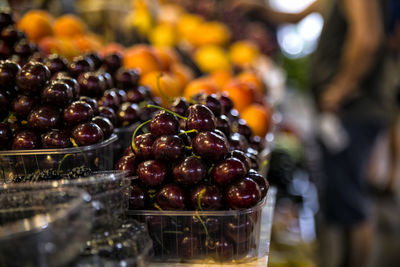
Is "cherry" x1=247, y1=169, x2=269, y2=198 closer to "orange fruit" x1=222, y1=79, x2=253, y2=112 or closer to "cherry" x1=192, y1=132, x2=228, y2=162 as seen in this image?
"cherry" x1=192, y1=132, x2=228, y2=162

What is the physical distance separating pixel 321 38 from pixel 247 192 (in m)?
2.25

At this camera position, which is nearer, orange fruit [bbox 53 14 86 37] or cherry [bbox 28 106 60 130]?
cherry [bbox 28 106 60 130]

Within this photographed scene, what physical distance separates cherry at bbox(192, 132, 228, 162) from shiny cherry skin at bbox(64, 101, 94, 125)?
25cm

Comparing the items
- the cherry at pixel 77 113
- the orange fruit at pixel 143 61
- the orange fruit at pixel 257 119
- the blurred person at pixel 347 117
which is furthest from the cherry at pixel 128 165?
the blurred person at pixel 347 117

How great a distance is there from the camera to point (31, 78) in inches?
30.8

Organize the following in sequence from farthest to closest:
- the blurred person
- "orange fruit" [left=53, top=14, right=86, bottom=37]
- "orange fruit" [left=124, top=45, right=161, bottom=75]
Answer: the blurred person, "orange fruit" [left=53, top=14, right=86, bottom=37], "orange fruit" [left=124, top=45, right=161, bottom=75]

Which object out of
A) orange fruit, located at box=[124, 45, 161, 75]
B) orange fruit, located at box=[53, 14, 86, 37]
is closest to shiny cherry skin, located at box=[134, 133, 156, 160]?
orange fruit, located at box=[124, 45, 161, 75]

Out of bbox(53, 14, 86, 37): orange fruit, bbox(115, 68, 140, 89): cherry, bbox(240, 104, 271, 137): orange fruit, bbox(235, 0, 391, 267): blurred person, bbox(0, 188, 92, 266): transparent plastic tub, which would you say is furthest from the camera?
bbox(235, 0, 391, 267): blurred person

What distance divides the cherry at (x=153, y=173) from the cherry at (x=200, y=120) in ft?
0.35

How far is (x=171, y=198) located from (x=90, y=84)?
41 centimetres

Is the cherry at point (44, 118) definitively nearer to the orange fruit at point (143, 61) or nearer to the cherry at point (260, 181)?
the cherry at point (260, 181)

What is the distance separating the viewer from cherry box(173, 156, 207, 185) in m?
0.69

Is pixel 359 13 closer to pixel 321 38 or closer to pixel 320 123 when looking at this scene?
pixel 321 38

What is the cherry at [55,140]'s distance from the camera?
744 mm
